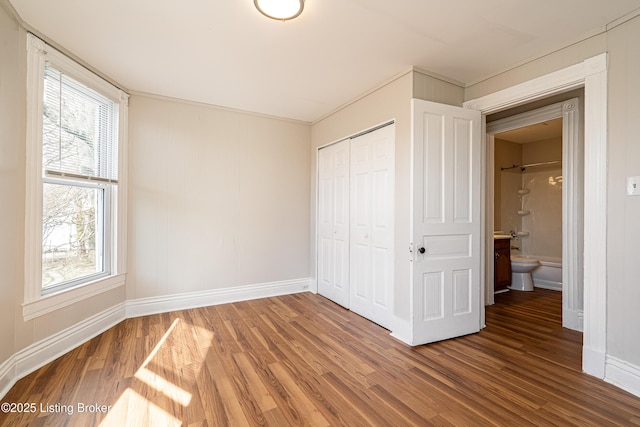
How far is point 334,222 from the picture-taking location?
12.8ft

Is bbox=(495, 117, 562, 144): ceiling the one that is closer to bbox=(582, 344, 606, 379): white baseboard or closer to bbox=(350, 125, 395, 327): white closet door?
bbox=(350, 125, 395, 327): white closet door

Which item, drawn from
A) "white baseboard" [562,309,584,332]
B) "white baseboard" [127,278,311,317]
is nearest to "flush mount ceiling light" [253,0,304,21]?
"white baseboard" [127,278,311,317]

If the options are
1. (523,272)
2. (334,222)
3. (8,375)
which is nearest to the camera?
(8,375)

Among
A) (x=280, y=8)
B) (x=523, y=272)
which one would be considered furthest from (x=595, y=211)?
(x=523, y=272)

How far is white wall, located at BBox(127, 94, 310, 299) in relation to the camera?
332 cm

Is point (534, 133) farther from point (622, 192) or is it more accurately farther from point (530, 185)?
point (622, 192)

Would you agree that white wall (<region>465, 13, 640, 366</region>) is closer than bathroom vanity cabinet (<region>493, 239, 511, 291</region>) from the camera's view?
Yes

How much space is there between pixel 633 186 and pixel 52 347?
450cm

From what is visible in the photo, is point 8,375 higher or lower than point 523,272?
lower

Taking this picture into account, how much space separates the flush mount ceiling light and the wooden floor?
252 centimetres

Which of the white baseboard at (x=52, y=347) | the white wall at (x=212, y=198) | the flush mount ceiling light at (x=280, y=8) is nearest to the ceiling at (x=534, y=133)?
the white wall at (x=212, y=198)

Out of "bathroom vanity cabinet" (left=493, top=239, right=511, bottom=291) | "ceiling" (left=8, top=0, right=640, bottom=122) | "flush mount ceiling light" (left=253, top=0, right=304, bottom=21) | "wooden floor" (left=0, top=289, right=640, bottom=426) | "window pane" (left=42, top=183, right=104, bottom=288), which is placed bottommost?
"wooden floor" (left=0, top=289, right=640, bottom=426)

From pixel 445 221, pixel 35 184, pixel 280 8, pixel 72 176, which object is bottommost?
pixel 445 221

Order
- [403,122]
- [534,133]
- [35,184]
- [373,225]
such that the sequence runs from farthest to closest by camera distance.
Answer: [534,133] → [373,225] → [403,122] → [35,184]
